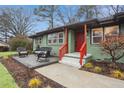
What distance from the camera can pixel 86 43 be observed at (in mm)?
12250

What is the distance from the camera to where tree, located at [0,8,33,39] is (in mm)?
38828

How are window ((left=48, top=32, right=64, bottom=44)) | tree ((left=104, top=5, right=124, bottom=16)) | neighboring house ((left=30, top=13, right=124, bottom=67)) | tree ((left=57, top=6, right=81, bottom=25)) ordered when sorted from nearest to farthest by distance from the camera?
neighboring house ((left=30, top=13, right=124, bottom=67)) < window ((left=48, top=32, right=64, bottom=44)) < tree ((left=104, top=5, right=124, bottom=16)) < tree ((left=57, top=6, right=81, bottom=25))

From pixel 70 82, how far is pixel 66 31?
750 cm

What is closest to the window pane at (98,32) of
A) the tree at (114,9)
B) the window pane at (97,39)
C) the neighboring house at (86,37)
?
the neighboring house at (86,37)

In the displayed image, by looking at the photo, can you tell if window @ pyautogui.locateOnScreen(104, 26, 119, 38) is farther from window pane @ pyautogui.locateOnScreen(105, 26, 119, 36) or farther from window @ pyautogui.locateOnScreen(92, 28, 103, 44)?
window @ pyautogui.locateOnScreen(92, 28, 103, 44)

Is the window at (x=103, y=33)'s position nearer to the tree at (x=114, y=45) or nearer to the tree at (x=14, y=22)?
the tree at (x=114, y=45)

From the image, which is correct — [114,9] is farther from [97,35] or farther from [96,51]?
[96,51]

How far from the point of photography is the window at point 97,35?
453 inches

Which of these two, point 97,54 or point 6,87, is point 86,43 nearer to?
point 97,54

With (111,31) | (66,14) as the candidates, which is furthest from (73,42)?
(66,14)

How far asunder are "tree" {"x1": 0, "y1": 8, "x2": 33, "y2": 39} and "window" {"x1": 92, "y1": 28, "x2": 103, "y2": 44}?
29.8m

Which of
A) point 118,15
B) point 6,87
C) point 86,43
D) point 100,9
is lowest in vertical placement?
point 6,87

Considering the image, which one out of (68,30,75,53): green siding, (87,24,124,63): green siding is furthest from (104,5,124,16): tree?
(87,24,124,63): green siding
